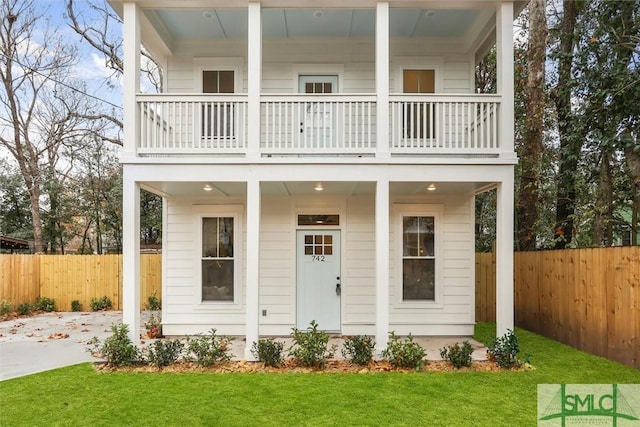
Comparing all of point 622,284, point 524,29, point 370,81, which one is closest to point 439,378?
point 622,284

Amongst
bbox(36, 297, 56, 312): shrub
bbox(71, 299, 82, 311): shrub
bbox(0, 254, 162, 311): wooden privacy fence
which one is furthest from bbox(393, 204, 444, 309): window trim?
bbox(36, 297, 56, 312): shrub

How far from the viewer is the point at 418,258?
833cm

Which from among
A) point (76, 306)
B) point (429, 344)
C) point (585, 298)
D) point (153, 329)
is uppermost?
point (585, 298)

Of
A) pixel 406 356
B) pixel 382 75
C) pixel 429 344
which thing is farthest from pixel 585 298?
pixel 382 75

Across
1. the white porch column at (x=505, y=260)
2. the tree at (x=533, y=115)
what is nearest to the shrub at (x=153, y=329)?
the white porch column at (x=505, y=260)

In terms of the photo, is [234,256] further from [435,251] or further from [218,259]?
[435,251]

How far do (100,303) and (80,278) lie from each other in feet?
3.25

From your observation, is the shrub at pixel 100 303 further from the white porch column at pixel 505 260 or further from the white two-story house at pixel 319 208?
the white porch column at pixel 505 260

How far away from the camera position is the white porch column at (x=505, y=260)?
21.3 ft

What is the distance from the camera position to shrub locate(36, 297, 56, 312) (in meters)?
11.8

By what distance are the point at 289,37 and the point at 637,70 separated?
664cm

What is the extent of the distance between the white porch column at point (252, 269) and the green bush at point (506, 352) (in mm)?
3798

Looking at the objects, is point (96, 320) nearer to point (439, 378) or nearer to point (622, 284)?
point (439, 378)

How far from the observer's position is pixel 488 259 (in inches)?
404
